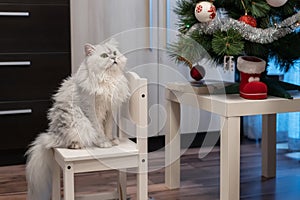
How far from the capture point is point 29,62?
2609 millimetres

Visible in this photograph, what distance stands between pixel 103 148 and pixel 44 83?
105 centimetres

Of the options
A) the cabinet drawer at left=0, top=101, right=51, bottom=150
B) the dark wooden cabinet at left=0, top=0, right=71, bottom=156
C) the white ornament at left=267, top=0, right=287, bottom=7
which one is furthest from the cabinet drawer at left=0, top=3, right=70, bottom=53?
the white ornament at left=267, top=0, right=287, bottom=7

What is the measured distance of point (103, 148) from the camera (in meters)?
1.73

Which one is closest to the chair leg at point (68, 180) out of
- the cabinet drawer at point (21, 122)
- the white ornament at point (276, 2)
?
the white ornament at point (276, 2)

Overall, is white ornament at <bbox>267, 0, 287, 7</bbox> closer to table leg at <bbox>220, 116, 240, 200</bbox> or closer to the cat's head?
table leg at <bbox>220, 116, 240, 200</bbox>

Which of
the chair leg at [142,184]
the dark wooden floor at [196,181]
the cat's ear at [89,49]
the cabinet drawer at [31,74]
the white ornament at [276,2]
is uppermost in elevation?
the white ornament at [276,2]

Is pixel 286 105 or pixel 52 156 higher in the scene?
pixel 286 105

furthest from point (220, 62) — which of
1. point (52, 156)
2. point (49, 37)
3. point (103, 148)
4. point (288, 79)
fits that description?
point (288, 79)

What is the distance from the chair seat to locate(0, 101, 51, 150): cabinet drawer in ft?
3.09

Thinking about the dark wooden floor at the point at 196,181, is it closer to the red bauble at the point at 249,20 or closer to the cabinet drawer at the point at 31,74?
the cabinet drawer at the point at 31,74

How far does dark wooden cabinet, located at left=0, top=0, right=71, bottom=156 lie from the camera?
257 centimetres

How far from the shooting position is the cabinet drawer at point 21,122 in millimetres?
2605

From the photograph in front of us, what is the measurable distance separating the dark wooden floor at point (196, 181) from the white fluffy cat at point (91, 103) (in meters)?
0.55

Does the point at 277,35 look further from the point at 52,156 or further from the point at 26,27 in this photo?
the point at 26,27
